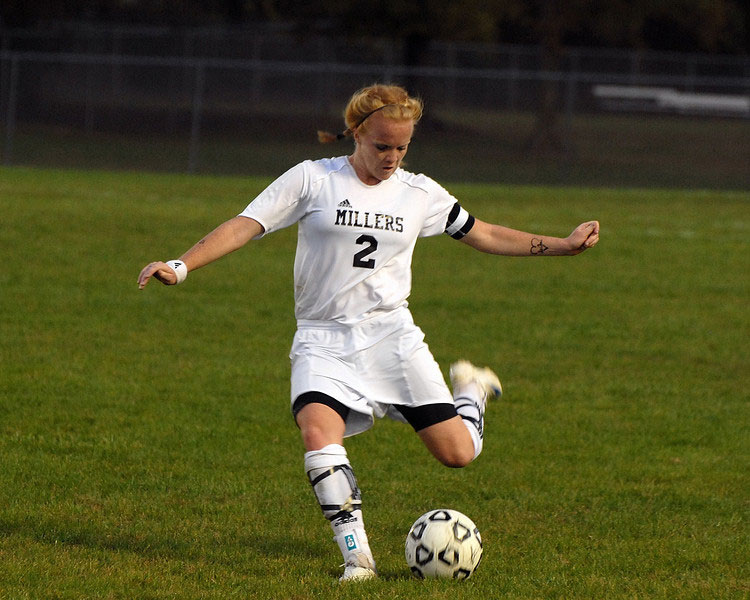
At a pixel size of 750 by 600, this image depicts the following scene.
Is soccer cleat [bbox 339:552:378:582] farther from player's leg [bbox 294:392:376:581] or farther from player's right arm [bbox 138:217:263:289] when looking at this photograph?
player's right arm [bbox 138:217:263:289]

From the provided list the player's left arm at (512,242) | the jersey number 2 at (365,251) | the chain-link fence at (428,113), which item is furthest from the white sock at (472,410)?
the chain-link fence at (428,113)

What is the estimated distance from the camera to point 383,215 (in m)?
5.57

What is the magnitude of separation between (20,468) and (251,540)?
5.68ft

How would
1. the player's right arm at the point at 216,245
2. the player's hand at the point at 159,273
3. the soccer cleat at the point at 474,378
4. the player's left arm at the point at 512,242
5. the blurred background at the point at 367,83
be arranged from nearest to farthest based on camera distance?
the player's hand at the point at 159,273, the player's right arm at the point at 216,245, the player's left arm at the point at 512,242, the soccer cleat at the point at 474,378, the blurred background at the point at 367,83

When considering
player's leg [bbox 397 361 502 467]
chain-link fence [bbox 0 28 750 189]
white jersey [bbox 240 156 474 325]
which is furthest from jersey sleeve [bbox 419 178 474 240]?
chain-link fence [bbox 0 28 750 189]

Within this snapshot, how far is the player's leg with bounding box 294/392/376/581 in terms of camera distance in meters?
5.18

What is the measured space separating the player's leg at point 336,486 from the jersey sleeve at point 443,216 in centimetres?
112

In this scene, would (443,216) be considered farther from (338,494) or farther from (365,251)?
(338,494)

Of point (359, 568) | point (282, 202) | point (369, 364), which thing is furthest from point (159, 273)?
point (359, 568)

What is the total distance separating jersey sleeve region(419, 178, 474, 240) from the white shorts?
49cm

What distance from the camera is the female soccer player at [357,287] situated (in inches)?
210

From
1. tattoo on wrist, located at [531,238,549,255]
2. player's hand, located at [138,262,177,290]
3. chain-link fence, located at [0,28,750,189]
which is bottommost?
player's hand, located at [138,262,177,290]

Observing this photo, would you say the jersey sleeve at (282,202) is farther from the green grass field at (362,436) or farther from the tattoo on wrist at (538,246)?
the green grass field at (362,436)

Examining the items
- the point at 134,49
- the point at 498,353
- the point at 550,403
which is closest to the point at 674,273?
the point at 498,353
